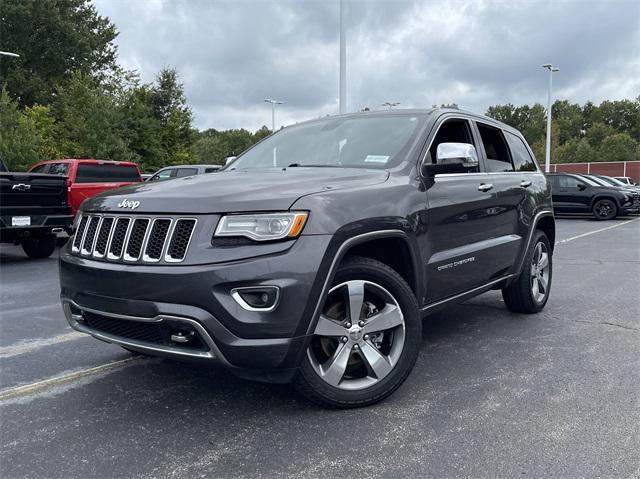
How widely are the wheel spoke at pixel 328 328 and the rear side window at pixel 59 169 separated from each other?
10.6 m

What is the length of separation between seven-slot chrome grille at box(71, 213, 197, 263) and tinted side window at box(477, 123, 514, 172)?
2843 millimetres

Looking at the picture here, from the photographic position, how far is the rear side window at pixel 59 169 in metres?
12.2

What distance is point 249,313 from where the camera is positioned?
2854mm

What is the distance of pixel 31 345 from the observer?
15.4ft

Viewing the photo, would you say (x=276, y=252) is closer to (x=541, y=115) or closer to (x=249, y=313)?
(x=249, y=313)

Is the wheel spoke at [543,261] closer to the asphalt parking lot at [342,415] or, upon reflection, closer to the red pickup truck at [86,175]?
the asphalt parking lot at [342,415]

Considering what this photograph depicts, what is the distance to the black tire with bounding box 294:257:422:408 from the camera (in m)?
3.14

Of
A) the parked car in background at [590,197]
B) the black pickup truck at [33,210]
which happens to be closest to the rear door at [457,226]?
the black pickup truck at [33,210]

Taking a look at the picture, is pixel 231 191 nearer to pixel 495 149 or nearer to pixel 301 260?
pixel 301 260

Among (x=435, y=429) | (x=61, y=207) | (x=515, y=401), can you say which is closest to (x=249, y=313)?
(x=435, y=429)

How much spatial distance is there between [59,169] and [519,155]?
1003cm

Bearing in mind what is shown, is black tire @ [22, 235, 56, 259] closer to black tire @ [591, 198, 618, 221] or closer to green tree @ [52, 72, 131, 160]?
green tree @ [52, 72, 131, 160]

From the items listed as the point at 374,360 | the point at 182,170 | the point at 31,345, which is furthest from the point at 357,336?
the point at 182,170

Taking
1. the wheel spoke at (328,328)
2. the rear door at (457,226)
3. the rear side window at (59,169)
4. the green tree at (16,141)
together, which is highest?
the green tree at (16,141)
